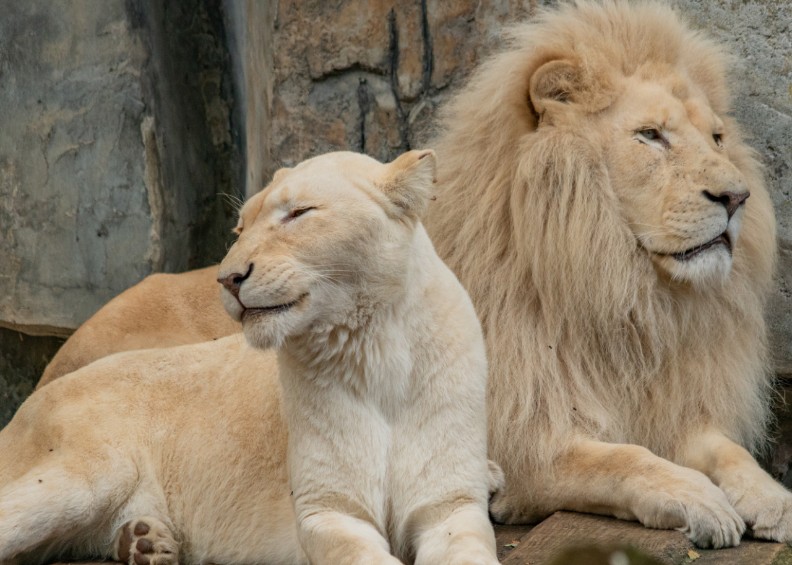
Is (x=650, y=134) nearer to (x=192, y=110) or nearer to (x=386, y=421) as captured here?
(x=386, y=421)

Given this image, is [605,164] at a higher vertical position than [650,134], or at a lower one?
lower

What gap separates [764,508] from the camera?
11.8ft

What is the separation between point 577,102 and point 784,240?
130cm

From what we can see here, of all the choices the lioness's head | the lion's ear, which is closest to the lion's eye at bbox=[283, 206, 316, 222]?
the lioness's head

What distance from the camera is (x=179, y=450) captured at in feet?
12.6

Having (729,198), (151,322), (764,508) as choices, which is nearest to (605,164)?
(729,198)

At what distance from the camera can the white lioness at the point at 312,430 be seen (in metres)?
3.04

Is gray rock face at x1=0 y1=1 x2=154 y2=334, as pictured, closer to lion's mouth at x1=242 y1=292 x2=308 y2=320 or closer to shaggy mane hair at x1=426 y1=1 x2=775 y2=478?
shaggy mane hair at x1=426 y1=1 x2=775 y2=478

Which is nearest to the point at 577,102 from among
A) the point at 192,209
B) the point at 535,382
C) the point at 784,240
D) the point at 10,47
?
the point at 535,382

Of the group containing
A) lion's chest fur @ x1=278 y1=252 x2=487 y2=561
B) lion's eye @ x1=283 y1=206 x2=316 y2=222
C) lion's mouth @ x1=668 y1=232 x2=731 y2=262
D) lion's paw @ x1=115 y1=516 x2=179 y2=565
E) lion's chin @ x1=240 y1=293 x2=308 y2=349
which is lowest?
lion's paw @ x1=115 y1=516 x2=179 y2=565

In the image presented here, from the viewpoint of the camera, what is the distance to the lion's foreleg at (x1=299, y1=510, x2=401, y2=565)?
301cm

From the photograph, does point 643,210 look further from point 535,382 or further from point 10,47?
point 10,47

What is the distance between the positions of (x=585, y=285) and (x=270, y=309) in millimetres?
1442

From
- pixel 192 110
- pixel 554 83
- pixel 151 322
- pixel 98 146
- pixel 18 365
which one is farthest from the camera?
pixel 18 365
